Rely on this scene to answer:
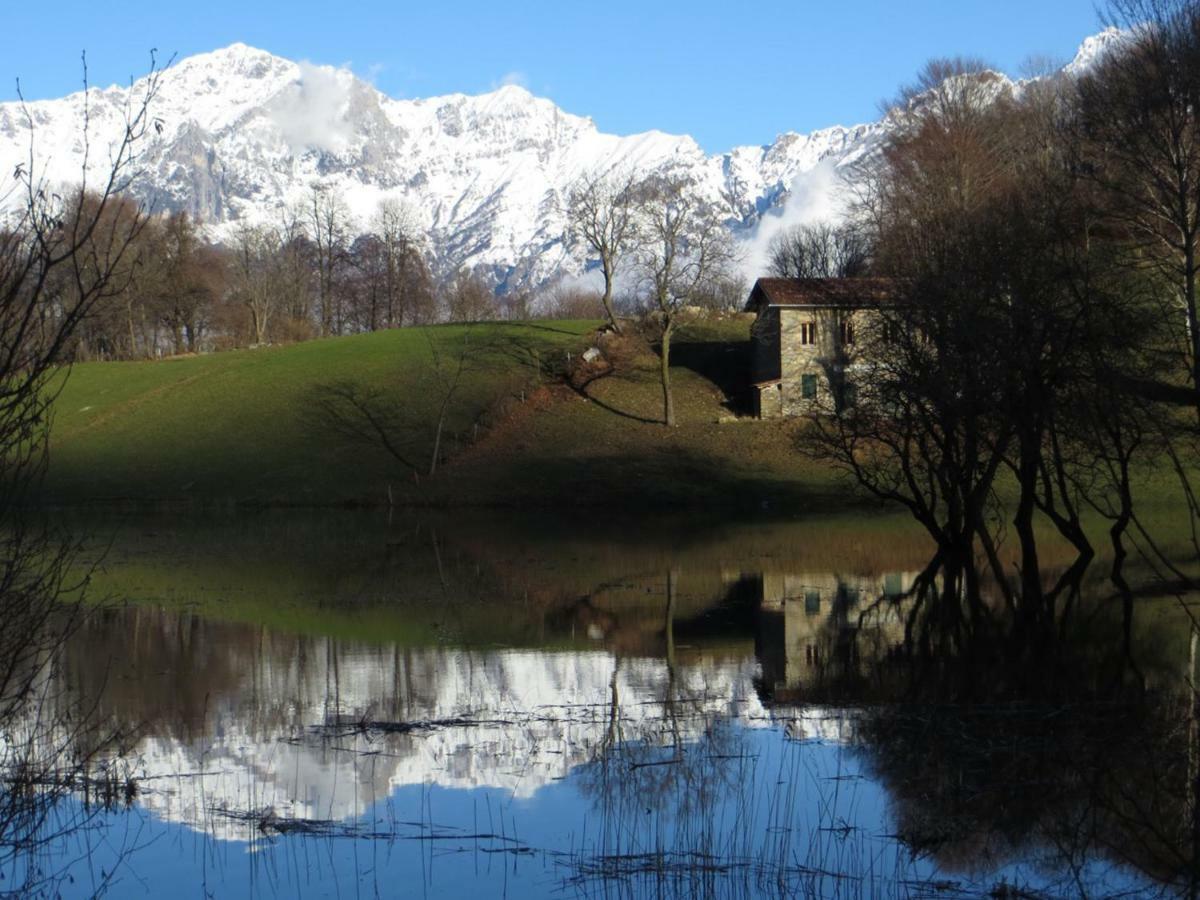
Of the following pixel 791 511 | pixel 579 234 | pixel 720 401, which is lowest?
pixel 791 511

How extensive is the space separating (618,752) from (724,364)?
6101cm

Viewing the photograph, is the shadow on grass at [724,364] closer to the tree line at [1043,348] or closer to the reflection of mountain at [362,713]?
the tree line at [1043,348]

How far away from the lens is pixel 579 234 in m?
73.9

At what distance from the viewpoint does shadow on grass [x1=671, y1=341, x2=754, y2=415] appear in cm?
6931

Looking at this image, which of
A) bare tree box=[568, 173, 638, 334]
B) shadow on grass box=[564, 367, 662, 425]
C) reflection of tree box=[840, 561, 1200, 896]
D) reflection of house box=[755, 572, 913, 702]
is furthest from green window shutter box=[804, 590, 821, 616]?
bare tree box=[568, 173, 638, 334]

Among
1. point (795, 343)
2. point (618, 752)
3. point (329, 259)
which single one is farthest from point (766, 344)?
point (329, 259)

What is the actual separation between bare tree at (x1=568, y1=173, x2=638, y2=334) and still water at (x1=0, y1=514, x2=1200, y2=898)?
154 feet

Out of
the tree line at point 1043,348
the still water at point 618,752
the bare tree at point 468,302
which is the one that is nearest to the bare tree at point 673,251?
the tree line at point 1043,348

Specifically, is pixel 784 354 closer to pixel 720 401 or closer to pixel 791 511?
pixel 720 401

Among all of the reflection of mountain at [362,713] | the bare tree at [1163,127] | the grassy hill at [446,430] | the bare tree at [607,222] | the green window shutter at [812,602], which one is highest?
the bare tree at [607,222]

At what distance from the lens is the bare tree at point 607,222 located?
71625 mm

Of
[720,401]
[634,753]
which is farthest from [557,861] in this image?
[720,401]

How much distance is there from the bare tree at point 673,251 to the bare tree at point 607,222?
0.96m

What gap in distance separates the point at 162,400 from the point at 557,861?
222ft
